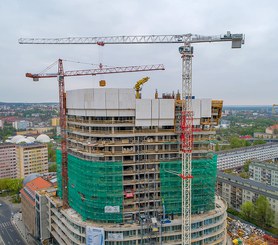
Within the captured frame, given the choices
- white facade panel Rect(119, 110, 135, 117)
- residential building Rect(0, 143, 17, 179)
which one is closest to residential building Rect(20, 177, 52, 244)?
white facade panel Rect(119, 110, 135, 117)

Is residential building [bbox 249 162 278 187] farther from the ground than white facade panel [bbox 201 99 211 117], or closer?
closer

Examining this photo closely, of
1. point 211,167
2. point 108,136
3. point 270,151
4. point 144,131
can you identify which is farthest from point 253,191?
point 270,151

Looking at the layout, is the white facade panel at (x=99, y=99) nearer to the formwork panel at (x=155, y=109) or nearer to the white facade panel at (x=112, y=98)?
the white facade panel at (x=112, y=98)

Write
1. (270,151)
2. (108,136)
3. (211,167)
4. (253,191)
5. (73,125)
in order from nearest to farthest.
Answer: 1. (108,136)
2. (211,167)
3. (73,125)
4. (253,191)
5. (270,151)

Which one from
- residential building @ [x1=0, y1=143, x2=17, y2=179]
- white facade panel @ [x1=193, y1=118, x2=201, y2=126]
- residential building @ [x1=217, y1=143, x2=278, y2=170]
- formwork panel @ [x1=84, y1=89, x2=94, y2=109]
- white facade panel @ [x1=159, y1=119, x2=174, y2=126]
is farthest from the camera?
residential building @ [x1=217, y1=143, x2=278, y2=170]

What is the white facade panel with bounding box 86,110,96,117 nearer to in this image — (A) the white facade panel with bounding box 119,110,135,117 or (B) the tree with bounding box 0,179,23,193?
(A) the white facade panel with bounding box 119,110,135,117

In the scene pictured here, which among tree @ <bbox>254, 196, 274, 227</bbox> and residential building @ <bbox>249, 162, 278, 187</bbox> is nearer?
tree @ <bbox>254, 196, 274, 227</bbox>

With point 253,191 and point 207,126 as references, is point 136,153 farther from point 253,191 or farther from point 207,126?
point 253,191
